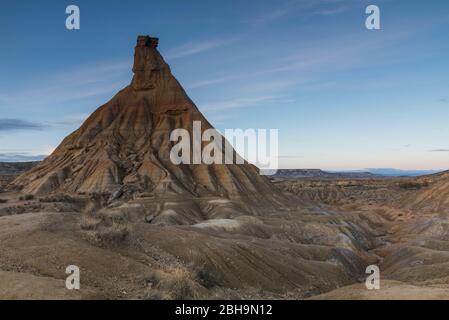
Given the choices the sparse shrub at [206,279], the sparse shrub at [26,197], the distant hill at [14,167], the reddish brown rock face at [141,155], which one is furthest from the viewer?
the distant hill at [14,167]

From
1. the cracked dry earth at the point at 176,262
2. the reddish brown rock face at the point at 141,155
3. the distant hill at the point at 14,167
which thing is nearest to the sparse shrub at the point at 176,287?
the cracked dry earth at the point at 176,262

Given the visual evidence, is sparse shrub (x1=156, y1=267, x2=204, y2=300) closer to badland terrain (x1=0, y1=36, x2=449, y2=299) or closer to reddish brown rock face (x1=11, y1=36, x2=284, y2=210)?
badland terrain (x1=0, y1=36, x2=449, y2=299)

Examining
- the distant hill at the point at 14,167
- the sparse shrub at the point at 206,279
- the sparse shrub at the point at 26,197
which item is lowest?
the sparse shrub at the point at 206,279

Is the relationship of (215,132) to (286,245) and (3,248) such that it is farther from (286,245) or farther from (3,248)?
(3,248)

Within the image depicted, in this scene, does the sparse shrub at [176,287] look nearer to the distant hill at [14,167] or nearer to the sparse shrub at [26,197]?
the sparse shrub at [26,197]

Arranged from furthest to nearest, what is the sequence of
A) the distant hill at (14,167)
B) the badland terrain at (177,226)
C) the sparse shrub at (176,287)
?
the distant hill at (14,167) → the badland terrain at (177,226) → the sparse shrub at (176,287)

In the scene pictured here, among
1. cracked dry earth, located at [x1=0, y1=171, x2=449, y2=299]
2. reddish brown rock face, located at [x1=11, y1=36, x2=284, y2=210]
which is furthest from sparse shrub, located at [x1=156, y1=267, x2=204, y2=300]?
reddish brown rock face, located at [x1=11, y1=36, x2=284, y2=210]

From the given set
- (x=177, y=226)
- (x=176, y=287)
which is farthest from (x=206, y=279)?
(x=177, y=226)

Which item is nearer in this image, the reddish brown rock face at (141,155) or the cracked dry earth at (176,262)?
the cracked dry earth at (176,262)

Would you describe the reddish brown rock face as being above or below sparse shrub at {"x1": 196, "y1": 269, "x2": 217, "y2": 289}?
above
